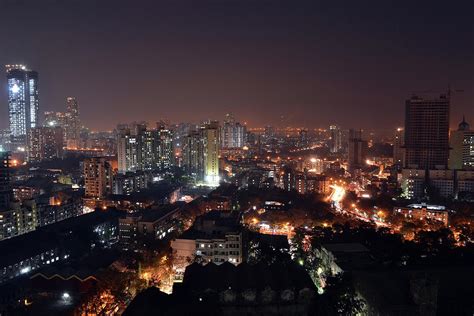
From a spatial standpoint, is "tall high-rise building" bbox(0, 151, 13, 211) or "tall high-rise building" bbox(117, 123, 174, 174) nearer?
"tall high-rise building" bbox(0, 151, 13, 211)

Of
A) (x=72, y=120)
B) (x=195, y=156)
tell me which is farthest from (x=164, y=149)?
(x=72, y=120)

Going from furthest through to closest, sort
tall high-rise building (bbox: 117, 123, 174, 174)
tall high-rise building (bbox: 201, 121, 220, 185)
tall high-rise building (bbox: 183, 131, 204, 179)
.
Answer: tall high-rise building (bbox: 117, 123, 174, 174), tall high-rise building (bbox: 183, 131, 204, 179), tall high-rise building (bbox: 201, 121, 220, 185)

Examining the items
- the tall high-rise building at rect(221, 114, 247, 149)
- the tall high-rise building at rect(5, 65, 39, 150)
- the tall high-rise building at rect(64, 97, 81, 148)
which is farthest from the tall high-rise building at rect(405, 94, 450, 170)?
the tall high-rise building at rect(64, 97, 81, 148)

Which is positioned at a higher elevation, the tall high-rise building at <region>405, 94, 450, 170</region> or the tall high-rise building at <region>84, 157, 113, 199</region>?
the tall high-rise building at <region>405, 94, 450, 170</region>

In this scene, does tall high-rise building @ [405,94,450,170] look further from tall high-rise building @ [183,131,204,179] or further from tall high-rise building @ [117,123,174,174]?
tall high-rise building @ [117,123,174,174]

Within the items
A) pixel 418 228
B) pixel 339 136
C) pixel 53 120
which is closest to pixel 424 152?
pixel 418 228

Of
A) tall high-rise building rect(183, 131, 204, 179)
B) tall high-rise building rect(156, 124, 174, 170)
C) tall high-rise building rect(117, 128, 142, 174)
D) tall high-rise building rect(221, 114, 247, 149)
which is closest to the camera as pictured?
tall high-rise building rect(183, 131, 204, 179)
